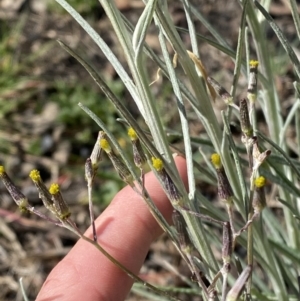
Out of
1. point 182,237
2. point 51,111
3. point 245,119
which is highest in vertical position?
point 245,119

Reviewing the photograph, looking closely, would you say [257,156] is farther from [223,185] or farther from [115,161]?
[115,161]

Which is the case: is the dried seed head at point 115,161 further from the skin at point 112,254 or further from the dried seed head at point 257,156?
the skin at point 112,254

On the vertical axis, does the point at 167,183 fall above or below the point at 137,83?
below

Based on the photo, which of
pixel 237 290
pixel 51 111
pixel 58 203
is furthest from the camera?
pixel 51 111

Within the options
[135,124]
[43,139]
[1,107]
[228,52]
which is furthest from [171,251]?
[135,124]

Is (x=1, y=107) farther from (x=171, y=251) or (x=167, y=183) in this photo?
(x=167, y=183)

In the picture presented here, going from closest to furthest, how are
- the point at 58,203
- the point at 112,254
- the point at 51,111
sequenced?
the point at 58,203 → the point at 112,254 → the point at 51,111

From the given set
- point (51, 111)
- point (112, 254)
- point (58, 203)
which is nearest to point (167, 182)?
point (58, 203)
